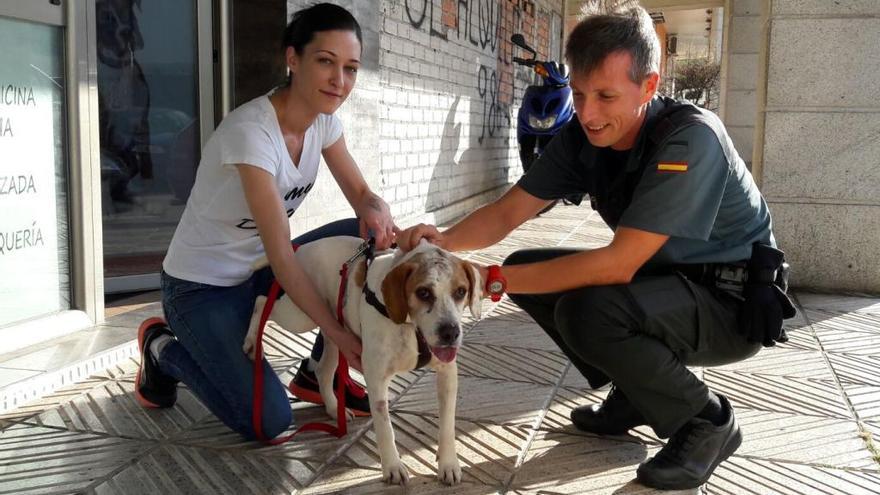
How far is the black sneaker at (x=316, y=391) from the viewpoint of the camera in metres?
3.64

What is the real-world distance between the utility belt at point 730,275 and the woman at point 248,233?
1.19m

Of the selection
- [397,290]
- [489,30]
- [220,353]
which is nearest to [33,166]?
[220,353]

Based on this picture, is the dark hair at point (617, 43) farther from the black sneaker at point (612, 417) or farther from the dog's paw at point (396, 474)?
the dog's paw at point (396, 474)

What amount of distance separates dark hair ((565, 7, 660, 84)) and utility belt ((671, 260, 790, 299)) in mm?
745

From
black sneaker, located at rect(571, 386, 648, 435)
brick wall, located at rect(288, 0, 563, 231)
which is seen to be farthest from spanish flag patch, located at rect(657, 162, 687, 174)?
brick wall, located at rect(288, 0, 563, 231)

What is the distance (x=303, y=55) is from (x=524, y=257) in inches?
48.6

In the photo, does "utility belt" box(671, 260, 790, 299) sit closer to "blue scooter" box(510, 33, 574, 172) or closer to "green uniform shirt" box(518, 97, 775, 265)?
"green uniform shirt" box(518, 97, 775, 265)

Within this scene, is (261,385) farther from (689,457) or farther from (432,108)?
(432,108)

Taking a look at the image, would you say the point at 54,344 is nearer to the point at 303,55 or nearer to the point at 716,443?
the point at 303,55

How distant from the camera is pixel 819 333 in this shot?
522 cm

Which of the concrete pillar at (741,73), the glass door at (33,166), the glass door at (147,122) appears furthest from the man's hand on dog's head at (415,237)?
the concrete pillar at (741,73)

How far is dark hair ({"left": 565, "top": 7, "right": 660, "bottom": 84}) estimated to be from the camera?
9.42 feet

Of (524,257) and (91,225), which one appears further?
(91,225)

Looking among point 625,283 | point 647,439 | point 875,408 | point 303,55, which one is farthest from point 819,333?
point 303,55
